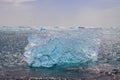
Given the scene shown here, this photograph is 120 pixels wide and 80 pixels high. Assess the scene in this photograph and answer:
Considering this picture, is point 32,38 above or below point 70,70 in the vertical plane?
above

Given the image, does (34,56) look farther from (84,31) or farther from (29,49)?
(84,31)

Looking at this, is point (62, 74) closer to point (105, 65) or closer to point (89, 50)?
point (89, 50)

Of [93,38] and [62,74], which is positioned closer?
[62,74]

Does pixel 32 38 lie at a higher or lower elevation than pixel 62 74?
higher

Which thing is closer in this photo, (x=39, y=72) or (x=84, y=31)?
(x=39, y=72)

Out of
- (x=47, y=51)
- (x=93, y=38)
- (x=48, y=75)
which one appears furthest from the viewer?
(x=93, y=38)

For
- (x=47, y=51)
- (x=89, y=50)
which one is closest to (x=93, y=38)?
(x=89, y=50)

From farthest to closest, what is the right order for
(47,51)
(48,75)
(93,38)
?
(93,38), (47,51), (48,75)

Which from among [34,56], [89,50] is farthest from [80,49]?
[34,56]
